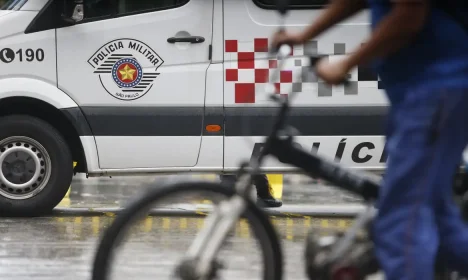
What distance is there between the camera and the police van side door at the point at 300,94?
7445mm

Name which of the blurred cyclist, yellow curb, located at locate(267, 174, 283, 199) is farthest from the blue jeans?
yellow curb, located at locate(267, 174, 283, 199)

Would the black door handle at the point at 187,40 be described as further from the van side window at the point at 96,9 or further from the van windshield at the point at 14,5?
the van windshield at the point at 14,5

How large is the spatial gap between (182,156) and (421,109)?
170 inches

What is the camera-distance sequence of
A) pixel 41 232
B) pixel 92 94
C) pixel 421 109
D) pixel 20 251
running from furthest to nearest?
pixel 92 94 < pixel 41 232 < pixel 20 251 < pixel 421 109

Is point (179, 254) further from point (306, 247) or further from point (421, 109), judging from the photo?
point (421, 109)

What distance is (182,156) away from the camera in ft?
24.7

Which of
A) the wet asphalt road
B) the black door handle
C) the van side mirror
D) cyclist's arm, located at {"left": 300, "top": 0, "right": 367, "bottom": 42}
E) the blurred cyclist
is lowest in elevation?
the wet asphalt road

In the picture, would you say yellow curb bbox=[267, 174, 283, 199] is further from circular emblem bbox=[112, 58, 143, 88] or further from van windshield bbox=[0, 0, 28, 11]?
van windshield bbox=[0, 0, 28, 11]

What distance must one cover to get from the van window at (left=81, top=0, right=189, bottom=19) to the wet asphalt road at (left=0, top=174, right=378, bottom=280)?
4.90 ft

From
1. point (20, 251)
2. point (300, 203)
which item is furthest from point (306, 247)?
point (300, 203)

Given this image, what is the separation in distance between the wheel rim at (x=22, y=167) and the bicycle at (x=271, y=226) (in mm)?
4167

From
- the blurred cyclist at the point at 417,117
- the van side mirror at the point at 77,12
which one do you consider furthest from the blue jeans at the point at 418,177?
the van side mirror at the point at 77,12

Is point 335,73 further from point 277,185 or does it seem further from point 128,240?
point 277,185

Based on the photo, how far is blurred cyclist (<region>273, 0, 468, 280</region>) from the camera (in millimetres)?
3320
